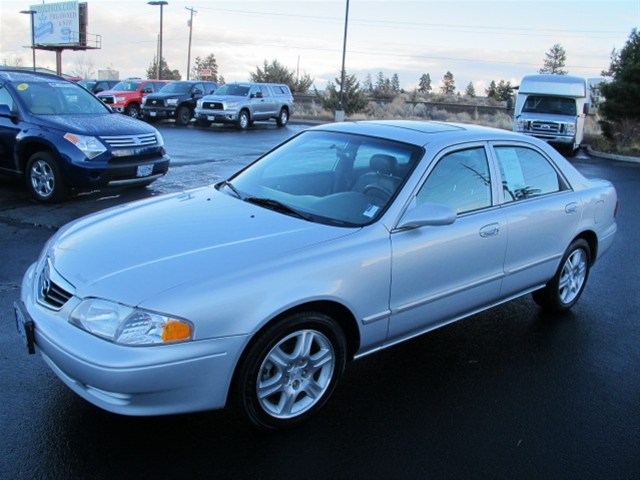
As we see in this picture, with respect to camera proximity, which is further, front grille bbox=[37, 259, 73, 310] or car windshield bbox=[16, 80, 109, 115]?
car windshield bbox=[16, 80, 109, 115]

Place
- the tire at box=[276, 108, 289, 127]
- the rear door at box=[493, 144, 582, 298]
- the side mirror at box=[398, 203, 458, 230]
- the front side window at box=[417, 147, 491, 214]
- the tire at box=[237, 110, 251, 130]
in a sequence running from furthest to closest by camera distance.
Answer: the tire at box=[276, 108, 289, 127] < the tire at box=[237, 110, 251, 130] < the rear door at box=[493, 144, 582, 298] < the front side window at box=[417, 147, 491, 214] < the side mirror at box=[398, 203, 458, 230]

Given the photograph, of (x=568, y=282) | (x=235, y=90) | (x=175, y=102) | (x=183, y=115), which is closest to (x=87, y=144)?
(x=568, y=282)

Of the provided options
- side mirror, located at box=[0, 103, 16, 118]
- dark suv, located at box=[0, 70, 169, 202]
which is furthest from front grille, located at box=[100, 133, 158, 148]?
side mirror, located at box=[0, 103, 16, 118]

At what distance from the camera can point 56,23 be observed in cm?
5069

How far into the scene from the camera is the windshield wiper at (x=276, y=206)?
3.57 metres

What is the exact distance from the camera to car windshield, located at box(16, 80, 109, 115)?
27.7 ft

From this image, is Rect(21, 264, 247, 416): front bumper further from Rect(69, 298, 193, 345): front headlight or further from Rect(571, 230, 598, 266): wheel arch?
Rect(571, 230, 598, 266): wheel arch

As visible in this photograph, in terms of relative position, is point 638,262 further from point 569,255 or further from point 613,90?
point 613,90

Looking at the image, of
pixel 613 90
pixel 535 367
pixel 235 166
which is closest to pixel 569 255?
pixel 535 367

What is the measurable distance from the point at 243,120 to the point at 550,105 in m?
10.9

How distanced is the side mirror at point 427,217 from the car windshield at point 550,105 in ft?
56.9

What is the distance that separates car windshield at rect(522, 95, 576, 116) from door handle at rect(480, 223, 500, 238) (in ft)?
54.6

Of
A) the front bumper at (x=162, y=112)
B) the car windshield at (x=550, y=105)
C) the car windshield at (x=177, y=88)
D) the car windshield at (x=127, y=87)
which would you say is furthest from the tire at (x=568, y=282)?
the car windshield at (x=127, y=87)

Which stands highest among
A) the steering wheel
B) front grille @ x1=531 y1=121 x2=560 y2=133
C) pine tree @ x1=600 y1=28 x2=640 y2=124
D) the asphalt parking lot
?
pine tree @ x1=600 y1=28 x2=640 y2=124
